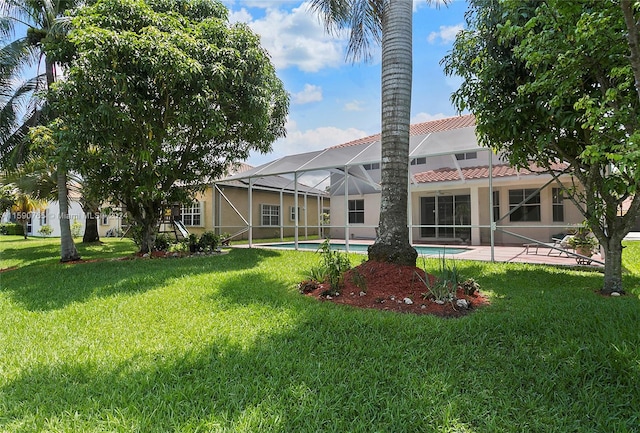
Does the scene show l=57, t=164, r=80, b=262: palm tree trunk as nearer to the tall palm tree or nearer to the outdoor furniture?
the tall palm tree

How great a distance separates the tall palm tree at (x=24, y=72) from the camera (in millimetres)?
11094

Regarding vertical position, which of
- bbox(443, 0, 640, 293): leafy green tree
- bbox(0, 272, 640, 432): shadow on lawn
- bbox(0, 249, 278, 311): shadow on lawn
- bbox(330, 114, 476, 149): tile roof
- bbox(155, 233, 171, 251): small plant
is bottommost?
bbox(0, 272, 640, 432): shadow on lawn

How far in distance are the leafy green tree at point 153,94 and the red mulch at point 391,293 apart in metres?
6.34

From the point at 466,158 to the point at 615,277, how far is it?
11.3 m

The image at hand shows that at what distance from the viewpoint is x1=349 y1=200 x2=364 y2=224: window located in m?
20.2

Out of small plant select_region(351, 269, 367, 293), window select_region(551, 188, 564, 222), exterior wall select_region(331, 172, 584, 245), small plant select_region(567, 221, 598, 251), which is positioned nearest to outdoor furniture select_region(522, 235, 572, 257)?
small plant select_region(567, 221, 598, 251)

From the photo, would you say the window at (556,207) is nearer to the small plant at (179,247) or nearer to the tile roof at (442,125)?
the tile roof at (442,125)

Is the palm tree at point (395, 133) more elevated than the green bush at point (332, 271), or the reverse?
the palm tree at point (395, 133)

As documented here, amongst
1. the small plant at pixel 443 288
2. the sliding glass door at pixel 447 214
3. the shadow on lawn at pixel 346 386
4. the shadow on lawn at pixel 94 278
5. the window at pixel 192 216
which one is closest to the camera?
the shadow on lawn at pixel 346 386

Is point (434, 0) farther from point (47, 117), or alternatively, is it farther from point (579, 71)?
point (47, 117)

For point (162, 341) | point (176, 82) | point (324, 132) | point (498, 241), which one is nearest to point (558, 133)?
point (162, 341)

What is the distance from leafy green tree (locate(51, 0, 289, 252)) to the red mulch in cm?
634

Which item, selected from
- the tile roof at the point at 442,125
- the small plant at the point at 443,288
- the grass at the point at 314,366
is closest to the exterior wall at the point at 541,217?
Answer: the tile roof at the point at 442,125

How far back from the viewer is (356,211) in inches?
804
